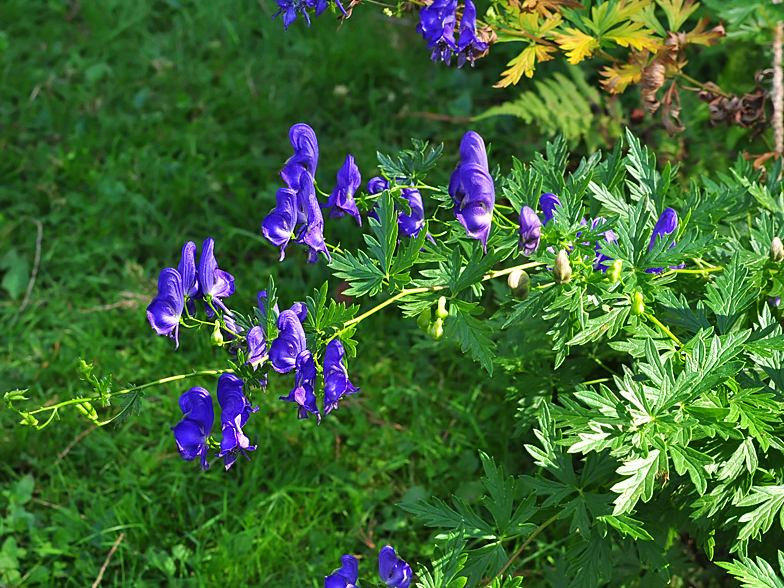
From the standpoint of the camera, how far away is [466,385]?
2.67 metres

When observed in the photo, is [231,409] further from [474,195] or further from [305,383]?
[474,195]

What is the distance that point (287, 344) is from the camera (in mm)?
1334

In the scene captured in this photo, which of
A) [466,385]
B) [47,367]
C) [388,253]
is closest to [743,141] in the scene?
[466,385]

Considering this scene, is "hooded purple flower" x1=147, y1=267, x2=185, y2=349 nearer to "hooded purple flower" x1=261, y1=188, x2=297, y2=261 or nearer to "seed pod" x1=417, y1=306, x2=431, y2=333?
"hooded purple flower" x1=261, y1=188, x2=297, y2=261

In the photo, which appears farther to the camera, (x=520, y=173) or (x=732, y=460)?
(x=520, y=173)

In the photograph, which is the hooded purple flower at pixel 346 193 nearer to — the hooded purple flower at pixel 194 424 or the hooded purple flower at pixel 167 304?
the hooded purple flower at pixel 167 304

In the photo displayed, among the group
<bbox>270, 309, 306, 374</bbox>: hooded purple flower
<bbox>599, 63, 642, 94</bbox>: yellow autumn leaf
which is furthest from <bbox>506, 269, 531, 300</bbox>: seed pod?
<bbox>599, 63, 642, 94</bbox>: yellow autumn leaf

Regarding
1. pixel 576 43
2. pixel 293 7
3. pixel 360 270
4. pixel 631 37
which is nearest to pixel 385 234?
pixel 360 270

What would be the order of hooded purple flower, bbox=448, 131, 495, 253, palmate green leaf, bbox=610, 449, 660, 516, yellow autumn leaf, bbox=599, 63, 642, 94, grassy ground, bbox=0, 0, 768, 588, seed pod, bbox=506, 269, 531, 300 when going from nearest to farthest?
1. palmate green leaf, bbox=610, 449, 660, 516
2. hooded purple flower, bbox=448, 131, 495, 253
3. seed pod, bbox=506, 269, 531, 300
4. yellow autumn leaf, bbox=599, 63, 642, 94
5. grassy ground, bbox=0, 0, 768, 588

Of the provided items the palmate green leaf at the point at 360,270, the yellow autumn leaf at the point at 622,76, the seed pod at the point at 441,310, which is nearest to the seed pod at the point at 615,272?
the seed pod at the point at 441,310

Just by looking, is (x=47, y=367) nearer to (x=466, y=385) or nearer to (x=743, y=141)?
(x=466, y=385)

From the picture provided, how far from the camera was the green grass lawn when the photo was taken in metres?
2.29

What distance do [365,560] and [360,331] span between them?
0.85 m

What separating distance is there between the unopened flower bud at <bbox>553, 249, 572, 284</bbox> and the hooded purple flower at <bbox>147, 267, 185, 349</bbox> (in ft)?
2.23
